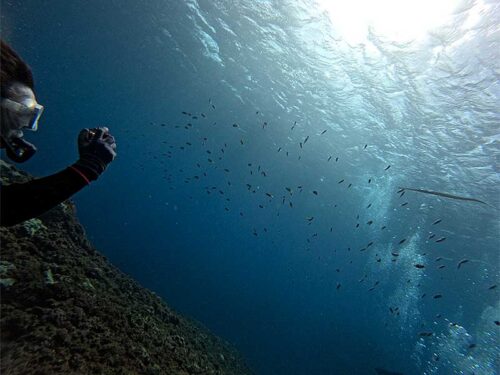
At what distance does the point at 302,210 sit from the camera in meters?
59.6

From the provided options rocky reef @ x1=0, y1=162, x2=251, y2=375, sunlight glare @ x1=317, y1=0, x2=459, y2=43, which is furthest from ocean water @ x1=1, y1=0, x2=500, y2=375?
rocky reef @ x1=0, y1=162, x2=251, y2=375

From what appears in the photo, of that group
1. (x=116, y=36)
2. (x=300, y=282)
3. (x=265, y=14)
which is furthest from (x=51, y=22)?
(x=300, y=282)

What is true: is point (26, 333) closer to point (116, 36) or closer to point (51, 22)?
point (116, 36)

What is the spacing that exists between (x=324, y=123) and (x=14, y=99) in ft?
85.3

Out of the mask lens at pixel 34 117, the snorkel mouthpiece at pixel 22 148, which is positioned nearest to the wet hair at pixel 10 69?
the mask lens at pixel 34 117

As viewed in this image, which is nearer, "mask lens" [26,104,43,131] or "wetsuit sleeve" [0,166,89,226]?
"wetsuit sleeve" [0,166,89,226]

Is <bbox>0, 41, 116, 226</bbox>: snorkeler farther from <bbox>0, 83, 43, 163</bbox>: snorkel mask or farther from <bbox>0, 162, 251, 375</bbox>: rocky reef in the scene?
<bbox>0, 162, 251, 375</bbox>: rocky reef

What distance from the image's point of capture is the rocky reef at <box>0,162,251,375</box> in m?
3.99

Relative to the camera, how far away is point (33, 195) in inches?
73.1

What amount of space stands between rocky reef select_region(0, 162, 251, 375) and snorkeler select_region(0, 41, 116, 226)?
283 cm

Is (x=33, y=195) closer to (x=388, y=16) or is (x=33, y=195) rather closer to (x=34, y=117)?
(x=34, y=117)

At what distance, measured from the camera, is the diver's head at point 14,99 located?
2.10 m

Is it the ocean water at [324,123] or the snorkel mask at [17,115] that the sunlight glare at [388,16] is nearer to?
the ocean water at [324,123]

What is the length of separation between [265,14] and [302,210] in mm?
45486
